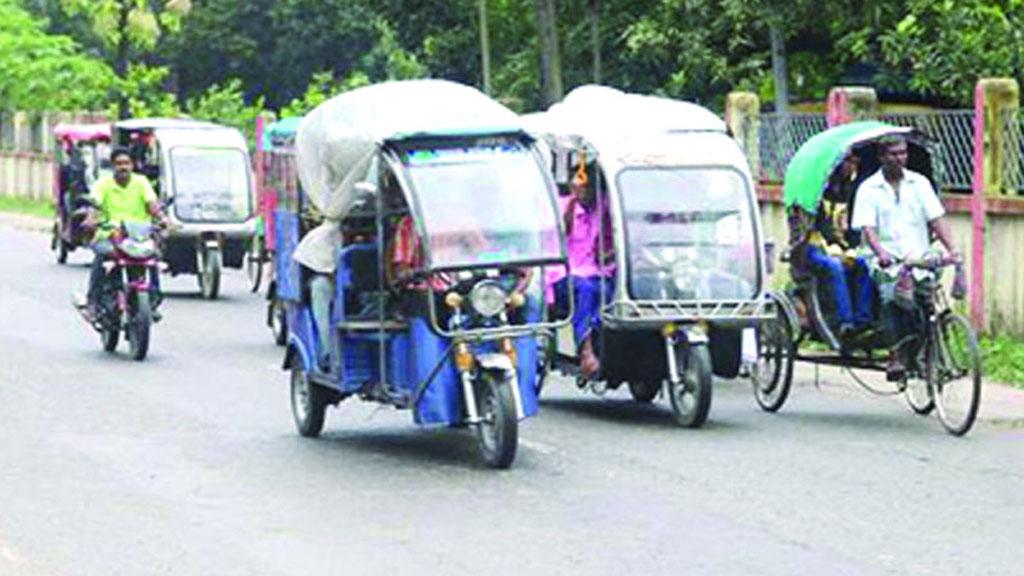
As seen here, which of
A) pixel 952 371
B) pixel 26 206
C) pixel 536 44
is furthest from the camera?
pixel 26 206

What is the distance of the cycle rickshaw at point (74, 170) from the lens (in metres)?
37.8

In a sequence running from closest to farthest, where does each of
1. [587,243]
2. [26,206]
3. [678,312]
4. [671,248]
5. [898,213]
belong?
[678,312], [898,213], [671,248], [587,243], [26,206]

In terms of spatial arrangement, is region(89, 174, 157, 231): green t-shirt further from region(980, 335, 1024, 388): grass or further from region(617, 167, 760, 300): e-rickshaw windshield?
region(980, 335, 1024, 388): grass

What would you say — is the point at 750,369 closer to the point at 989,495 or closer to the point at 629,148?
the point at 629,148

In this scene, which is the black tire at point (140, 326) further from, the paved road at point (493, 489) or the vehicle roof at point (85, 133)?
the vehicle roof at point (85, 133)

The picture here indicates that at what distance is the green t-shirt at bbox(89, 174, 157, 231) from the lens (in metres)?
23.3

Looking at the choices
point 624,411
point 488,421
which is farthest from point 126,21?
point 488,421

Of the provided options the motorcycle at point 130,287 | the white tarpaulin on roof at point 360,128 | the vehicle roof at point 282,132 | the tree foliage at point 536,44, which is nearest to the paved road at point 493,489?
the white tarpaulin on roof at point 360,128

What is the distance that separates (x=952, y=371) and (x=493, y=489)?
170 inches

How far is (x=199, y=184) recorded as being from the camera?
1335 inches

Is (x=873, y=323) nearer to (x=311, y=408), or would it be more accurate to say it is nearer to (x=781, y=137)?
(x=311, y=408)

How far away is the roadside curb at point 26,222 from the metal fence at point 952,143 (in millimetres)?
29563

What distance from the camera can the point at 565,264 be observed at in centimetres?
1546

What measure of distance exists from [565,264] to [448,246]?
820mm
